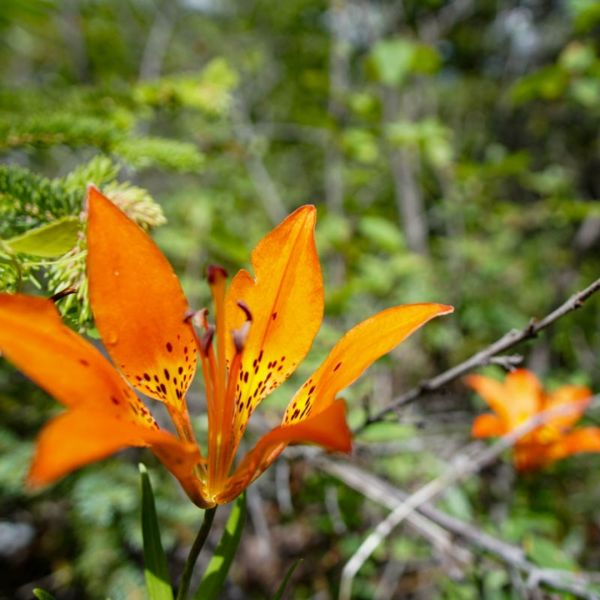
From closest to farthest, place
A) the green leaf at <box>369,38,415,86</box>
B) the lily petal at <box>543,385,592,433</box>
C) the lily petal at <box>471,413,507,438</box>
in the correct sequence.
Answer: the lily petal at <box>471,413,507,438</box> → the lily petal at <box>543,385,592,433</box> → the green leaf at <box>369,38,415,86</box>

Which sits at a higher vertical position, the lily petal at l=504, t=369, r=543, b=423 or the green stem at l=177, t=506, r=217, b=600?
the lily petal at l=504, t=369, r=543, b=423

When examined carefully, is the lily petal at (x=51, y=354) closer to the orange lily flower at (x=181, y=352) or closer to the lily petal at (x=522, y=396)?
the orange lily flower at (x=181, y=352)

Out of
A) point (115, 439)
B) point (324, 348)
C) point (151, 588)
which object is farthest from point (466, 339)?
point (115, 439)

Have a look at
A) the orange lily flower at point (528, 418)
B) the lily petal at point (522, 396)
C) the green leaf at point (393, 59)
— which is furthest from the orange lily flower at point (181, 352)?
the green leaf at point (393, 59)

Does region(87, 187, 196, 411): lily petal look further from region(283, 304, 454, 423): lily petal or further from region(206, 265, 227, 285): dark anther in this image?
region(283, 304, 454, 423): lily petal

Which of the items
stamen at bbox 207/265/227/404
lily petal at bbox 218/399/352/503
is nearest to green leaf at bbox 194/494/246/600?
stamen at bbox 207/265/227/404

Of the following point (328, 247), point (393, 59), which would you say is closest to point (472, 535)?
point (328, 247)
